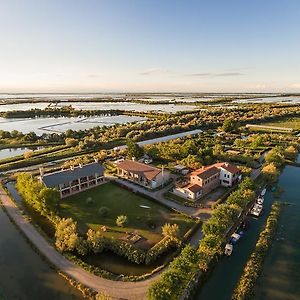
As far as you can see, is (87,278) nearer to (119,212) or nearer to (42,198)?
(119,212)

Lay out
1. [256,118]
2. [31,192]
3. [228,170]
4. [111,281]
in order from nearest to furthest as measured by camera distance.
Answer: [111,281] → [31,192] → [228,170] → [256,118]

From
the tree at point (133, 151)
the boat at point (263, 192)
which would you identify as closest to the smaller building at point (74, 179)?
the tree at point (133, 151)

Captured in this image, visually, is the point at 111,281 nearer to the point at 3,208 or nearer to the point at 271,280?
the point at 271,280

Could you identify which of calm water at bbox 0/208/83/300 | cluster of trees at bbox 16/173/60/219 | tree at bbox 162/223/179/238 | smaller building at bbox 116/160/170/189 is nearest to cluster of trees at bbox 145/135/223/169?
smaller building at bbox 116/160/170/189

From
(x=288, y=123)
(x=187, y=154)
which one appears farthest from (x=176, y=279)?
(x=288, y=123)

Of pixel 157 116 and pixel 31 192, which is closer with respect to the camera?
pixel 31 192

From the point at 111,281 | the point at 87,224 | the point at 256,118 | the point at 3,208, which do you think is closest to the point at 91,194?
the point at 87,224

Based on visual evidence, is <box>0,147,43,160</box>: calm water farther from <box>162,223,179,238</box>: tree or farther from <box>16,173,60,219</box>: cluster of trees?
<box>162,223,179,238</box>: tree
